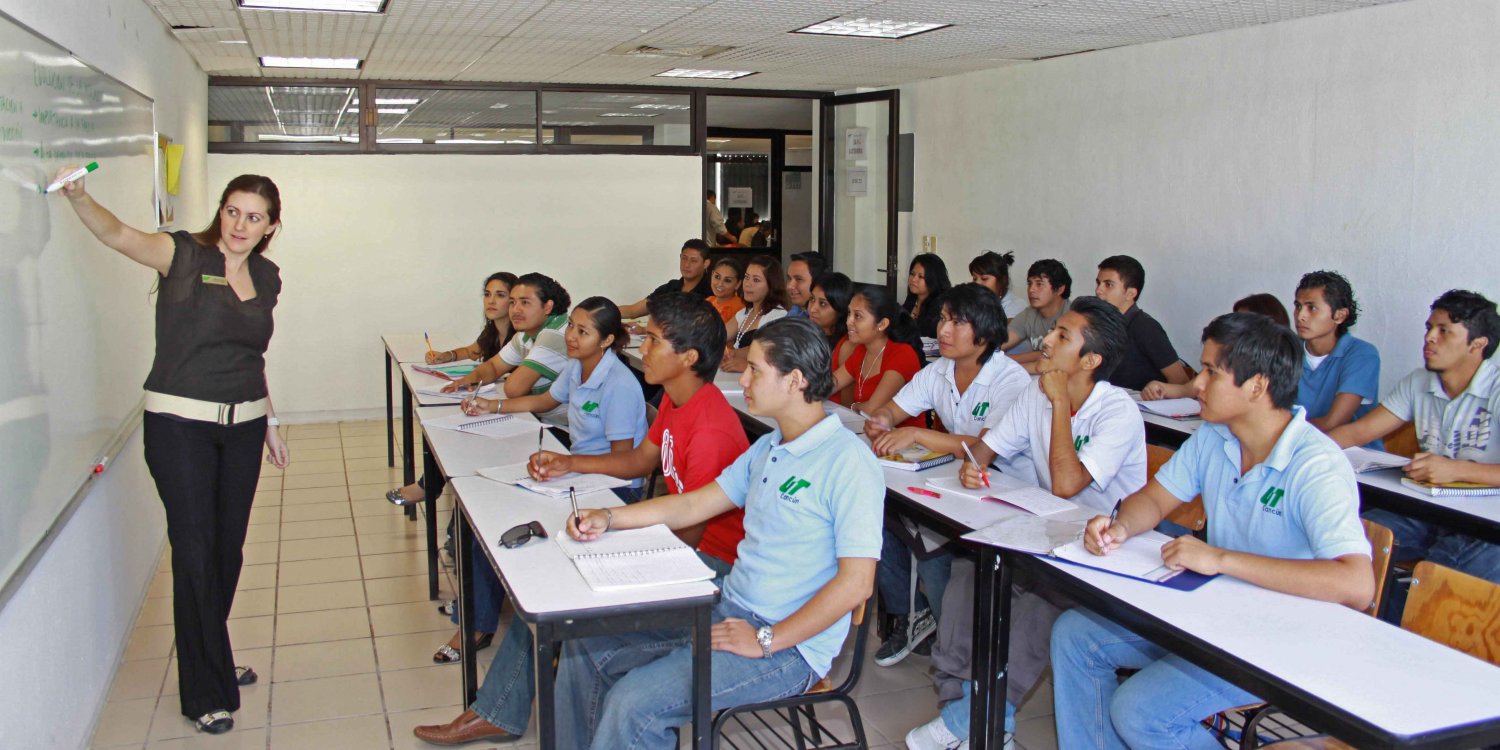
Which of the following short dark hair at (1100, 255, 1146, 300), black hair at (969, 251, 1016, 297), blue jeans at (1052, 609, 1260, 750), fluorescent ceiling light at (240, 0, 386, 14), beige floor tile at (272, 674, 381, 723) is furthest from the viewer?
black hair at (969, 251, 1016, 297)

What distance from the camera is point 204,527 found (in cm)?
304

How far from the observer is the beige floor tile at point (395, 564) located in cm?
458

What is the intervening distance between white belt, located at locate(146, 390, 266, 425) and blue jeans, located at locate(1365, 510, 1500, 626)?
10.1ft

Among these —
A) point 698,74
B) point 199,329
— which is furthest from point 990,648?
point 698,74

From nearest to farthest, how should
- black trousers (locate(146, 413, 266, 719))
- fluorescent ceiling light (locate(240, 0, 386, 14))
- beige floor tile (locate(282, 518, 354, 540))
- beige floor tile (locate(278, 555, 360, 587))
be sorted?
1. black trousers (locate(146, 413, 266, 719))
2. beige floor tile (locate(278, 555, 360, 587))
3. fluorescent ceiling light (locate(240, 0, 386, 14))
4. beige floor tile (locate(282, 518, 354, 540))

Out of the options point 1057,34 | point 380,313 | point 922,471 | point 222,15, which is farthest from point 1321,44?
point 380,313

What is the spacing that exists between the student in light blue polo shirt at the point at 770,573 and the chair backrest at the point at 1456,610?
1.05 meters

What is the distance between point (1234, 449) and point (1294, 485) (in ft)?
0.61

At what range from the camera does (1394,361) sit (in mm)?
4828

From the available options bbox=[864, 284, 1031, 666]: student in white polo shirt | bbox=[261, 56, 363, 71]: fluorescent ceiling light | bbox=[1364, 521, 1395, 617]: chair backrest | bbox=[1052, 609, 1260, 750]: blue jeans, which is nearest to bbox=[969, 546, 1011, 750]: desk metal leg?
bbox=[1052, 609, 1260, 750]: blue jeans

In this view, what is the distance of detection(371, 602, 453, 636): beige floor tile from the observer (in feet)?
13.0

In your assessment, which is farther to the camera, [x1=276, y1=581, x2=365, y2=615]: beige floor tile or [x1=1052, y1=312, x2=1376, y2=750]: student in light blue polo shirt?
[x1=276, y1=581, x2=365, y2=615]: beige floor tile

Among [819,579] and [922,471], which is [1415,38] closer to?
[922,471]

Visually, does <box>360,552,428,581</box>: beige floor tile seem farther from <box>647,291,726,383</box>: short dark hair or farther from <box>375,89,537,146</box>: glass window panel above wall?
<box>375,89,537,146</box>: glass window panel above wall
